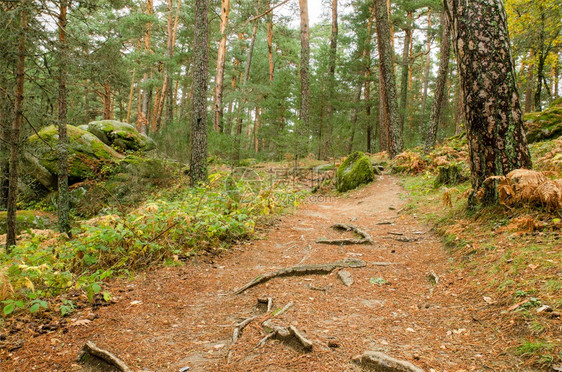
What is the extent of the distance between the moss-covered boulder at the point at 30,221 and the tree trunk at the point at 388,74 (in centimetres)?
1277

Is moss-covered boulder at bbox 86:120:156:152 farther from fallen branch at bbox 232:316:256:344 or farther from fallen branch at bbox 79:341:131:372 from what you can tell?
fallen branch at bbox 232:316:256:344

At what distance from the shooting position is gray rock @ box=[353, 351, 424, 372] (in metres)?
1.87

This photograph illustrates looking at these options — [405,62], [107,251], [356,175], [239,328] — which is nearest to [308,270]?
[239,328]

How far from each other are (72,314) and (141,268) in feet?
3.73

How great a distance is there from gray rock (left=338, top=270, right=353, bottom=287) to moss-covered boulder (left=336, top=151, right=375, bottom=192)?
296 inches

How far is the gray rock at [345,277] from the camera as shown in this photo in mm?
3455

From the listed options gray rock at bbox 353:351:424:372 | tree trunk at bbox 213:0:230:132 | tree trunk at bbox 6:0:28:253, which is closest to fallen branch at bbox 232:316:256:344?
Answer: gray rock at bbox 353:351:424:372

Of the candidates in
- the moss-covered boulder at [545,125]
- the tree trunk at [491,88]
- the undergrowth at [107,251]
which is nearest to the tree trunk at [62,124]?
the undergrowth at [107,251]

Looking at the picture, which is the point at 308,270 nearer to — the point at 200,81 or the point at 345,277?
the point at 345,277

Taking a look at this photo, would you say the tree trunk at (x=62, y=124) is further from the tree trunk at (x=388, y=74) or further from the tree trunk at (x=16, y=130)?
the tree trunk at (x=388, y=74)

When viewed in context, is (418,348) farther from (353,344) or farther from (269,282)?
(269,282)

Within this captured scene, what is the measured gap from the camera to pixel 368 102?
72.0ft

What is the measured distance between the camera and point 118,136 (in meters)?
14.2

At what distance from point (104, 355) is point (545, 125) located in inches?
421
